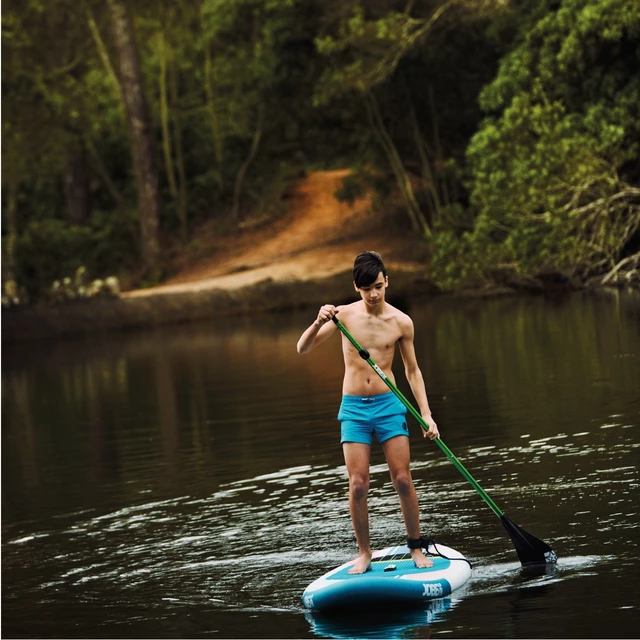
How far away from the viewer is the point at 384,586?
7191 millimetres

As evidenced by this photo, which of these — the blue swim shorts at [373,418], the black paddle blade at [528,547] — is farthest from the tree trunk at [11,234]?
the black paddle blade at [528,547]

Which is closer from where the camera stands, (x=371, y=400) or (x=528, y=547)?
(x=371, y=400)

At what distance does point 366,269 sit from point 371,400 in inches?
27.6

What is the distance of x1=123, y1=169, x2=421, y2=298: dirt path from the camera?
3450cm

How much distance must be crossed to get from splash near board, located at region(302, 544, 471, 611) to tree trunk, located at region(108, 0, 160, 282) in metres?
32.0

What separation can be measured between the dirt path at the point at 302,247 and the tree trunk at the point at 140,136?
1270 millimetres

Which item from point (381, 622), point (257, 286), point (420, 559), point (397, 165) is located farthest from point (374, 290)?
point (397, 165)

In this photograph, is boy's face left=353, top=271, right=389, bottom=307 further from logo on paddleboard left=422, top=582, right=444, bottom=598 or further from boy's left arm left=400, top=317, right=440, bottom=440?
logo on paddleboard left=422, top=582, right=444, bottom=598

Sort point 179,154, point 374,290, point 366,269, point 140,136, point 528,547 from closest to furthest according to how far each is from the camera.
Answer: point 366,269, point 374,290, point 528,547, point 140,136, point 179,154

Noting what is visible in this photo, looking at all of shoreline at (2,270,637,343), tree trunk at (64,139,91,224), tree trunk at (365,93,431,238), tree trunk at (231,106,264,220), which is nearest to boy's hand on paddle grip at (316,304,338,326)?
shoreline at (2,270,637,343)

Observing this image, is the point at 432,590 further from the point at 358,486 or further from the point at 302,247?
the point at 302,247

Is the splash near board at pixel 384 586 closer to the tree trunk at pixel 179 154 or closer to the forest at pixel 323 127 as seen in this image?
the forest at pixel 323 127

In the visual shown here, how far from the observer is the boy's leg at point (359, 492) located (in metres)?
7.23

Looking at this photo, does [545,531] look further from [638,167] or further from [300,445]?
[638,167]
